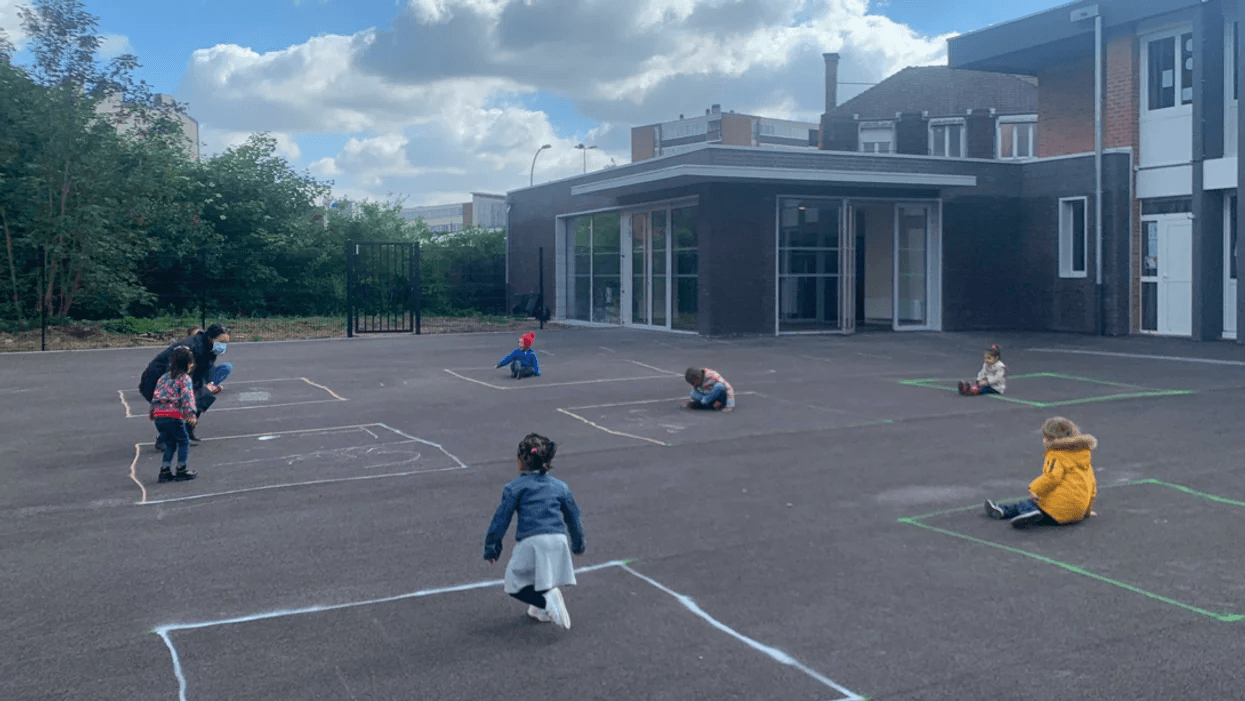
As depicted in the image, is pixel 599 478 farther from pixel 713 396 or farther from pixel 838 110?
pixel 838 110

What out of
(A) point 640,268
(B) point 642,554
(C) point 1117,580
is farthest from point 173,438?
(A) point 640,268

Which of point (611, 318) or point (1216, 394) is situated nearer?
point (1216, 394)

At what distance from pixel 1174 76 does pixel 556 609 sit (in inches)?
945

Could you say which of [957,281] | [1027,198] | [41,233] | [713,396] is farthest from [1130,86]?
[41,233]

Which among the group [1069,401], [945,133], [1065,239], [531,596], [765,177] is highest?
[945,133]

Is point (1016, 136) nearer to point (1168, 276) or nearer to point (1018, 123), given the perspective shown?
point (1018, 123)

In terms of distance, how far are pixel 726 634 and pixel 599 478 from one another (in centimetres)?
438

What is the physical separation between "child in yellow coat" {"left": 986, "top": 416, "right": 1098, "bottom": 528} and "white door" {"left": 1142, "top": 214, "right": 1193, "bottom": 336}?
18.2m

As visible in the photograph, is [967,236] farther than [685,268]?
Yes

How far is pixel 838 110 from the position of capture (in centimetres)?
4919

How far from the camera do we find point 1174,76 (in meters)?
24.5

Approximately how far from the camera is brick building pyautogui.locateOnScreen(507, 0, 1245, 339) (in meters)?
23.7

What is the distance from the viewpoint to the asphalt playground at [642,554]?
5.33 meters

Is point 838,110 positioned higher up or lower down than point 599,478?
higher up
